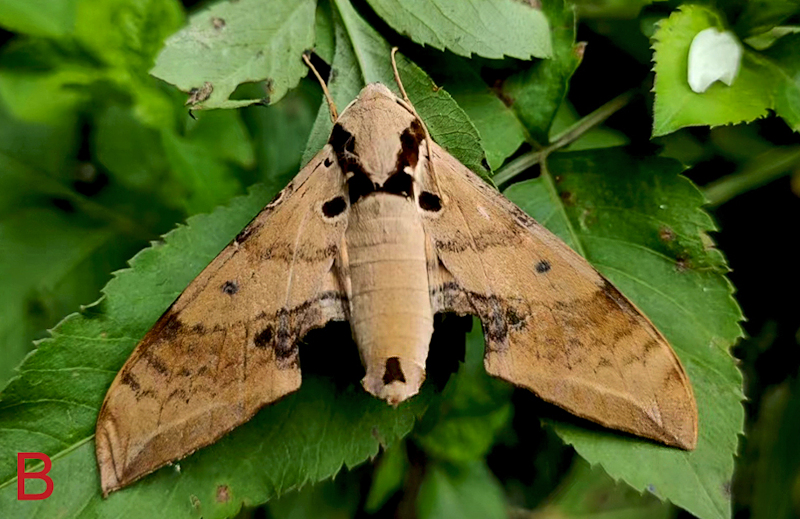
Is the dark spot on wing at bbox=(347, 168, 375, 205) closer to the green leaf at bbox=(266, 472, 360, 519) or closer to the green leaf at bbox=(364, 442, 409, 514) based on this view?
the green leaf at bbox=(364, 442, 409, 514)

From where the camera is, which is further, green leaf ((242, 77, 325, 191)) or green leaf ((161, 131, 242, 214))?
green leaf ((242, 77, 325, 191))

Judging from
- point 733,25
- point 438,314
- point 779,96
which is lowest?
point 438,314

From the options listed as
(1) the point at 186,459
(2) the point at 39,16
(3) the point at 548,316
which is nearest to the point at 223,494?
(1) the point at 186,459

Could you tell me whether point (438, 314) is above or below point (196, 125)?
below

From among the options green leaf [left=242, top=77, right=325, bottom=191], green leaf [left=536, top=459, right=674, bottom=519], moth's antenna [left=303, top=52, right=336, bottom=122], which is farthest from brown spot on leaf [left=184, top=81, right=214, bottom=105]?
green leaf [left=536, top=459, right=674, bottom=519]

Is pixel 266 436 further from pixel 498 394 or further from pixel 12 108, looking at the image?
pixel 12 108

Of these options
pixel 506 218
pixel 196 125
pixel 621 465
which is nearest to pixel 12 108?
pixel 196 125

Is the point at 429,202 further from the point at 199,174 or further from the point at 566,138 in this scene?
the point at 199,174

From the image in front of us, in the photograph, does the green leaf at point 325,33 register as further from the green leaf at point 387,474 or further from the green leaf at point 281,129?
the green leaf at point 387,474
